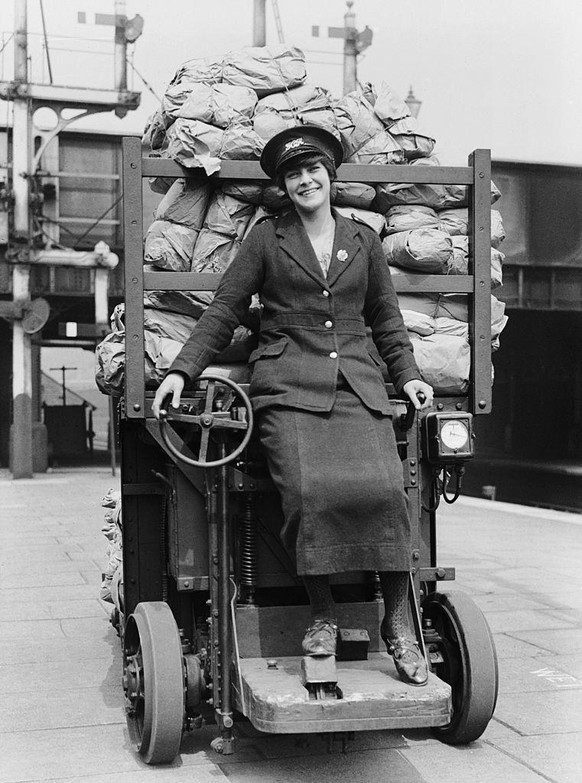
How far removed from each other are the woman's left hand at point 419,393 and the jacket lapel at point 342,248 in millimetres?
537

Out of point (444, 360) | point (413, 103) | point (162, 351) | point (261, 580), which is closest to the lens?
point (261, 580)

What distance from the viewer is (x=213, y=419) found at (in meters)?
3.96

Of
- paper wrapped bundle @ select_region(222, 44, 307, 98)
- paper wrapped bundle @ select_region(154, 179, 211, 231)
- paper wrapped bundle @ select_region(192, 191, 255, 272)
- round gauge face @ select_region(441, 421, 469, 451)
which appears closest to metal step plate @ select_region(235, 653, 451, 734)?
round gauge face @ select_region(441, 421, 469, 451)

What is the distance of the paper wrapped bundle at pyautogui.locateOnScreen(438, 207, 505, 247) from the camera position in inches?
190

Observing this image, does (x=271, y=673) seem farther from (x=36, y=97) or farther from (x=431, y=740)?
(x=36, y=97)

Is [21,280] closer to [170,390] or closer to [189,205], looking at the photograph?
[189,205]

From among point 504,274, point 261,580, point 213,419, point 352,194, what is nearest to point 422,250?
point 352,194

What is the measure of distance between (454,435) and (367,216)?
115 cm

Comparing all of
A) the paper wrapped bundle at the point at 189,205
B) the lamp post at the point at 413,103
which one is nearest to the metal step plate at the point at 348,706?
the paper wrapped bundle at the point at 189,205

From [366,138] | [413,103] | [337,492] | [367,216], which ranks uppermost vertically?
[413,103]

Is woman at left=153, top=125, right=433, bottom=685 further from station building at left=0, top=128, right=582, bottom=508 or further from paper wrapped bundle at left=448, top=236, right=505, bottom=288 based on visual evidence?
station building at left=0, top=128, right=582, bottom=508

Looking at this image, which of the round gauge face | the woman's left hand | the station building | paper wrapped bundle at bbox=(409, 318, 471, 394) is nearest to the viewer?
the woman's left hand

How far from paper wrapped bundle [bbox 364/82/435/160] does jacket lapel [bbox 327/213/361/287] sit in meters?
0.76

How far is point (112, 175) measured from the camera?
842 inches
